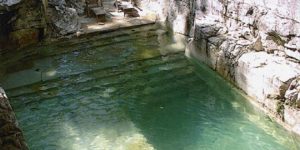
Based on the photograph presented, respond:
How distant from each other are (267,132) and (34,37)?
239 inches

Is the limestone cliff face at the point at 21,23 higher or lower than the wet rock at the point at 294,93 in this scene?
higher

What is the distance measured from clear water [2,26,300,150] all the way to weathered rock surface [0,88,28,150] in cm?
140

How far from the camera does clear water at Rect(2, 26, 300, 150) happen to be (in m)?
5.98

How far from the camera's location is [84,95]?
7336 mm

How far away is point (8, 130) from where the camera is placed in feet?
14.6

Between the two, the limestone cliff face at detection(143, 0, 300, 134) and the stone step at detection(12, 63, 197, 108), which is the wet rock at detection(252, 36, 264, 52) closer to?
the limestone cliff face at detection(143, 0, 300, 134)

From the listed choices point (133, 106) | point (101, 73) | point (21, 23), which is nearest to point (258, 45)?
point (133, 106)

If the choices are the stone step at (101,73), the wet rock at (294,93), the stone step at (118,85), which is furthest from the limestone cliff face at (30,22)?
the wet rock at (294,93)

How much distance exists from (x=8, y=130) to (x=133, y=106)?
2850 millimetres

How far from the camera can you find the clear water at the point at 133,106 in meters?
5.98

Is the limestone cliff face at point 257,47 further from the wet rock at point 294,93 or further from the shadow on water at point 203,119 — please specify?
the shadow on water at point 203,119

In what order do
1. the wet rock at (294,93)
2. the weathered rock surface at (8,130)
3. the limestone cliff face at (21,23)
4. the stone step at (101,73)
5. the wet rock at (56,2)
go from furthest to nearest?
the wet rock at (56,2)
the limestone cliff face at (21,23)
the stone step at (101,73)
the wet rock at (294,93)
the weathered rock surface at (8,130)

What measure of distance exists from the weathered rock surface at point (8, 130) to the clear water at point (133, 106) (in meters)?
1.40

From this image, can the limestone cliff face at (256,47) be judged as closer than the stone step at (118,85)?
Yes
